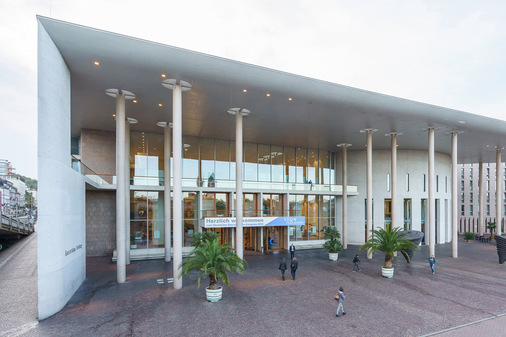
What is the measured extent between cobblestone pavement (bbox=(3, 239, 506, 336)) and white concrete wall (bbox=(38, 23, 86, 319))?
91cm

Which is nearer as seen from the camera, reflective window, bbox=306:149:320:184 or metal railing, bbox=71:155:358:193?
metal railing, bbox=71:155:358:193

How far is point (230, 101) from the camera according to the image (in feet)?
52.6

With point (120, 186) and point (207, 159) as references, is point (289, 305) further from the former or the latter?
point (207, 159)

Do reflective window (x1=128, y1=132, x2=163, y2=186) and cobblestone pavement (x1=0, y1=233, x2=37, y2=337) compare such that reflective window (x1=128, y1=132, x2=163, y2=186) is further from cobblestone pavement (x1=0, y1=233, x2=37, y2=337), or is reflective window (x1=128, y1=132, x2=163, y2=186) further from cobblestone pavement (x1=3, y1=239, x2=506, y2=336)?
cobblestone pavement (x1=0, y1=233, x2=37, y2=337)

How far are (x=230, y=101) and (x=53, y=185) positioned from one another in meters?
9.58

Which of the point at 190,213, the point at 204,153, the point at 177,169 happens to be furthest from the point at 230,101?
the point at 190,213

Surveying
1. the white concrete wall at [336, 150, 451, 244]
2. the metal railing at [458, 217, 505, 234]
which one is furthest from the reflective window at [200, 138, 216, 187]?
the metal railing at [458, 217, 505, 234]

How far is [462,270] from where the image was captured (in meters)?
17.3

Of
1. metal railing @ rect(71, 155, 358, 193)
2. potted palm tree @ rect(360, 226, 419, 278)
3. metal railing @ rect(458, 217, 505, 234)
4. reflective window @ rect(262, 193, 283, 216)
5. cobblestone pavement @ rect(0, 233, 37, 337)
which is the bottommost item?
metal railing @ rect(458, 217, 505, 234)

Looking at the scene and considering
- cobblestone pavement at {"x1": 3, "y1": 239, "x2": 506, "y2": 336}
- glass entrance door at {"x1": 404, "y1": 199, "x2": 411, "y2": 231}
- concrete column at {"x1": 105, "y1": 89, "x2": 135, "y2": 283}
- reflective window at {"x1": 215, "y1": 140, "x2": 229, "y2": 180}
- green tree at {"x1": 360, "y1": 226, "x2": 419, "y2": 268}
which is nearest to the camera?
cobblestone pavement at {"x1": 3, "y1": 239, "x2": 506, "y2": 336}

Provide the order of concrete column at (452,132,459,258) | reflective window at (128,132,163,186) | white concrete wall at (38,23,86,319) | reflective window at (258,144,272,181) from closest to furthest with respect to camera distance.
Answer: white concrete wall at (38,23,86,319) < concrete column at (452,132,459,258) < reflective window at (128,132,163,186) < reflective window at (258,144,272,181)

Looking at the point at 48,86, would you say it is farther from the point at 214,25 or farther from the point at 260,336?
the point at 260,336

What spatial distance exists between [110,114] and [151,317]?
1351cm

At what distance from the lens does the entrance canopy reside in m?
11.1
